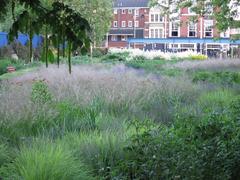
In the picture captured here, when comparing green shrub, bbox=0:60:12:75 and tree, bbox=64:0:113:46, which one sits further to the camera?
tree, bbox=64:0:113:46

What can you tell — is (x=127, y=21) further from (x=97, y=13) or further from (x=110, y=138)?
(x=110, y=138)

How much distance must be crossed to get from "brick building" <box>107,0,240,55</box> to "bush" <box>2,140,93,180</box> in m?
57.9

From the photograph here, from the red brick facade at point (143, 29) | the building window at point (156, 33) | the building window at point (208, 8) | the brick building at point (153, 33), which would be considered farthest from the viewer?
the building window at point (156, 33)

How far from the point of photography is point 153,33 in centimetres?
7344

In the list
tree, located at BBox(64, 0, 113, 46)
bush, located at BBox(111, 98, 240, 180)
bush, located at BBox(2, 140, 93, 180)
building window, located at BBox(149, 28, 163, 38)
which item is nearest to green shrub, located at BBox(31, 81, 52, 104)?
bush, located at BBox(2, 140, 93, 180)

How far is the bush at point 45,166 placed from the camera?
4512 mm

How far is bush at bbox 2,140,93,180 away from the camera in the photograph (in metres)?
4.51

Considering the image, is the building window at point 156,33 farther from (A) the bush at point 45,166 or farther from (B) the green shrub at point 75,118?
(A) the bush at point 45,166

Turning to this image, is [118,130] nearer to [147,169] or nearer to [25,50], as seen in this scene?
[147,169]

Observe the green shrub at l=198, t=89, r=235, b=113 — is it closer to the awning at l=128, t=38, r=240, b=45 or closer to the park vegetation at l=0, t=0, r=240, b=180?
the park vegetation at l=0, t=0, r=240, b=180

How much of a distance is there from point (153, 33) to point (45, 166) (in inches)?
2744

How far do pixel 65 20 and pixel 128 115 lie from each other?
4.01 meters

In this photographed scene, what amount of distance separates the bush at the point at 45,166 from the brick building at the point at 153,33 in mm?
57904

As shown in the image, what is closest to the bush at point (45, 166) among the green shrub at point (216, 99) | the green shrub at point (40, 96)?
Result: the green shrub at point (40, 96)
